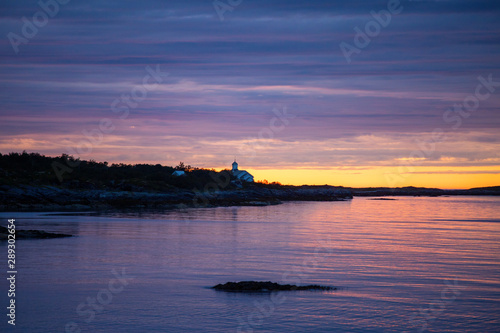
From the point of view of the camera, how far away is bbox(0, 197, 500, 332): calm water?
15.7 m

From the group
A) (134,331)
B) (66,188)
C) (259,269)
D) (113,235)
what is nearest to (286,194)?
(66,188)

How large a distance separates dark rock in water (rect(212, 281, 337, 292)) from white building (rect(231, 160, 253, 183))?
5190 inches

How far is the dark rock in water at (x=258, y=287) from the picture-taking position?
19312 millimetres

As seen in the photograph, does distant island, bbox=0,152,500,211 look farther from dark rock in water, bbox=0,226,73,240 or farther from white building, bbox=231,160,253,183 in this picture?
dark rock in water, bbox=0,226,73,240

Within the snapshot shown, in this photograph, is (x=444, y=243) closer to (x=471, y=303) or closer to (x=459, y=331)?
(x=471, y=303)

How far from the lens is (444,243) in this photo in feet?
117

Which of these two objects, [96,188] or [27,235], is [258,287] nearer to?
[27,235]

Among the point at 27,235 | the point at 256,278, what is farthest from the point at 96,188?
the point at 256,278

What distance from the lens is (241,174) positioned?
156 m

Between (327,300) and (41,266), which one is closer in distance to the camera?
(327,300)

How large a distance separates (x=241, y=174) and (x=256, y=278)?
134 m

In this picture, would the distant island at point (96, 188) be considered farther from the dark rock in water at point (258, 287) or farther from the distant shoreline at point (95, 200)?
the dark rock in water at point (258, 287)

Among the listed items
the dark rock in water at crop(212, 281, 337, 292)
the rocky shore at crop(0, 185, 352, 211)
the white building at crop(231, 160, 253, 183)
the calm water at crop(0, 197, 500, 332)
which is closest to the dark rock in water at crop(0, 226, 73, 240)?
the calm water at crop(0, 197, 500, 332)

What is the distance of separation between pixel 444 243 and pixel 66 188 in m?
66.6
